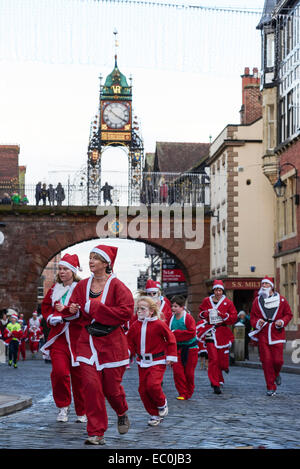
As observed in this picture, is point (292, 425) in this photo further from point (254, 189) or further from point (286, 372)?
point (254, 189)

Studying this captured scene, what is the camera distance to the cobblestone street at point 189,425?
8930 mm

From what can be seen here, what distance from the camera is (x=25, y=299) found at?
5012 centimetres

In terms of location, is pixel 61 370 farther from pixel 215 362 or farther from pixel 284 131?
pixel 284 131

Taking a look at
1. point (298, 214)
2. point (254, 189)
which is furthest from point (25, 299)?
point (298, 214)

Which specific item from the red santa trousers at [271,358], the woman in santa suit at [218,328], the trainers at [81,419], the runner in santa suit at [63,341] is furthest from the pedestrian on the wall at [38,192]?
the trainers at [81,419]

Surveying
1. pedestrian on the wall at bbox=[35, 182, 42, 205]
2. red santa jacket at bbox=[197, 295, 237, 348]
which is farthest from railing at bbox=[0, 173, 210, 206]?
red santa jacket at bbox=[197, 295, 237, 348]

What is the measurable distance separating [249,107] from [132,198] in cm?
747

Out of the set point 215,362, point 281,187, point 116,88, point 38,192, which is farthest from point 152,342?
point 116,88

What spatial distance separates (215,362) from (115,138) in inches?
1500

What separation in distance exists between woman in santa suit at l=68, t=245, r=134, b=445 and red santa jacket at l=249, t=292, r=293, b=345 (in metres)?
7.54

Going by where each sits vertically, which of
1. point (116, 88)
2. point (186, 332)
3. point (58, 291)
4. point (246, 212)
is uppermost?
point (116, 88)

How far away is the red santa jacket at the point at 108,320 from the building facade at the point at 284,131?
27.3 metres

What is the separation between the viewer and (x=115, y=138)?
53594mm

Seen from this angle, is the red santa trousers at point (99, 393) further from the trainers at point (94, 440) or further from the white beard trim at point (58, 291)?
the white beard trim at point (58, 291)
